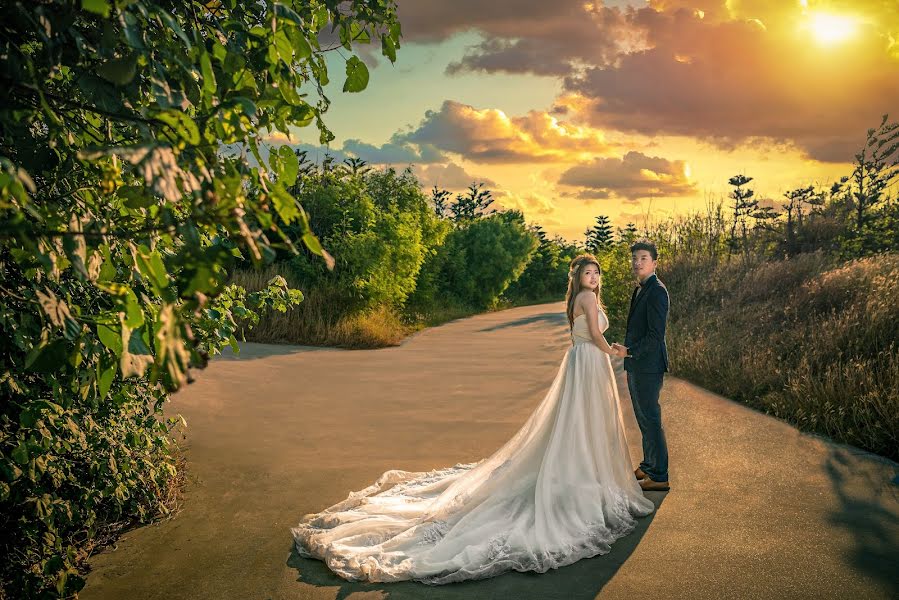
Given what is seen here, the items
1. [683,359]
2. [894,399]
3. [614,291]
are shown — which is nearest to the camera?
[894,399]

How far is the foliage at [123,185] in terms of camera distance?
5.57ft

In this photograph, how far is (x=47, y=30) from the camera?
Result: 6.49 ft

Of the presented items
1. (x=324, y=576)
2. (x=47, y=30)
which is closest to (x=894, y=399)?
(x=324, y=576)

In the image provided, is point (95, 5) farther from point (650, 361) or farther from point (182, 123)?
point (650, 361)

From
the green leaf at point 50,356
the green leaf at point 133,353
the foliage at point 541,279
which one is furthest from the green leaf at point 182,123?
the foliage at point 541,279

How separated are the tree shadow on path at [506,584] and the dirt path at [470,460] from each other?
0.01 metres

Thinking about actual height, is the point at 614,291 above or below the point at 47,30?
below

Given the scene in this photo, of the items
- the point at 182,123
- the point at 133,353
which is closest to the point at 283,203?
the point at 182,123

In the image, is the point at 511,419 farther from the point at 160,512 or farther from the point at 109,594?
the point at 109,594

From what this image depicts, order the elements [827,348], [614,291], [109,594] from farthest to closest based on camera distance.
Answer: [614,291] → [827,348] → [109,594]

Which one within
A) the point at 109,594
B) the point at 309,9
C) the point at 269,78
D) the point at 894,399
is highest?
the point at 309,9

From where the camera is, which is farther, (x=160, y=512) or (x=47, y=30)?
(x=160, y=512)

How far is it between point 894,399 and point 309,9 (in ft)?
24.0

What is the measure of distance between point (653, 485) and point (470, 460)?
190 centimetres
